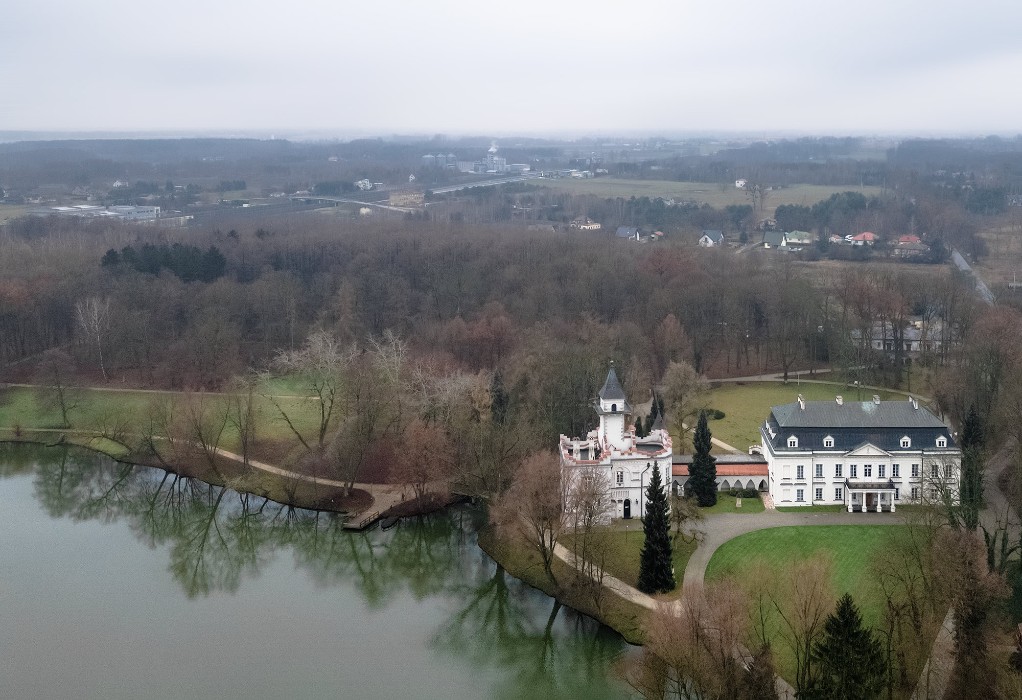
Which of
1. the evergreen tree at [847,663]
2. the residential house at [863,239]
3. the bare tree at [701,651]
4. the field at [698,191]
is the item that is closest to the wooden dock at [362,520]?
Answer: the bare tree at [701,651]

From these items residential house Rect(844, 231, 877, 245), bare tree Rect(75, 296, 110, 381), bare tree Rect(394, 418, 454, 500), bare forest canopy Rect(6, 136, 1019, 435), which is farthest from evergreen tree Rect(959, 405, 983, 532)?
residential house Rect(844, 231, 877, 245)

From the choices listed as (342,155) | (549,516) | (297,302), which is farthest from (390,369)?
(342,155)

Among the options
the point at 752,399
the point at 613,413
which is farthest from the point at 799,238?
the point at 613,413

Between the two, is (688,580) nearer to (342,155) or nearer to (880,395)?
(880,395)

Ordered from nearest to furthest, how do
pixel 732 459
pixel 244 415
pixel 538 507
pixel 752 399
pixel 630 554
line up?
pixel 538 507, pixel 630 554, pixel 732 459, pixel 244 415, pixel 752 399

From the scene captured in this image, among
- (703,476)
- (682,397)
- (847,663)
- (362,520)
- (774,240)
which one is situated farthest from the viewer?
(774,240)

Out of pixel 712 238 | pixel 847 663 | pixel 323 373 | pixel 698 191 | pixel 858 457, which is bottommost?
pixel 847 663

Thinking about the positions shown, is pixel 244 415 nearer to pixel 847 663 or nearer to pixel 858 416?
pixel 858 416
